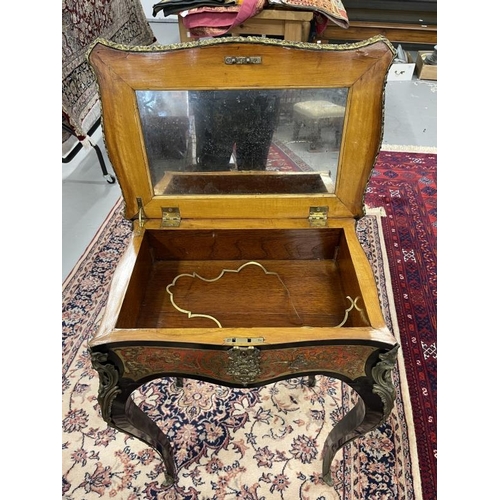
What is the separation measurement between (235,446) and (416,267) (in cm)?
111

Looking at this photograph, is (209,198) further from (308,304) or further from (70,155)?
(70,155)

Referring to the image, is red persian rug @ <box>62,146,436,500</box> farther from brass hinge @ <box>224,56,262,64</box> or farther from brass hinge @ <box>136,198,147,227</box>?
brass hinge @ <box>136,198,147,227</box>

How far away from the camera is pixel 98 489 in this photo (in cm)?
108

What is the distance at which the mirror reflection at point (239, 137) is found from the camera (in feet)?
2.56

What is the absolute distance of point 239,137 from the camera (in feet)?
2.79

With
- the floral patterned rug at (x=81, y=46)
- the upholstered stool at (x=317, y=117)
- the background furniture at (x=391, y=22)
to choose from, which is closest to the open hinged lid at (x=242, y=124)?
the upholstered stool at (x=317, y=117)

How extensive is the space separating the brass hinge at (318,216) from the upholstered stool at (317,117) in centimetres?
15

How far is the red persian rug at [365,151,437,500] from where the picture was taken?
122 centimetres

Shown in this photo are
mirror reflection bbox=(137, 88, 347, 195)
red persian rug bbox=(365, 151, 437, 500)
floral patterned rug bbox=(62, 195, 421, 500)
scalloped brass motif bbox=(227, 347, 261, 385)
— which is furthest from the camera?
red persian rug bbox=(365, 151, 437, 500)

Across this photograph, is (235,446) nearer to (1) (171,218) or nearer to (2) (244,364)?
(2) (244,364)

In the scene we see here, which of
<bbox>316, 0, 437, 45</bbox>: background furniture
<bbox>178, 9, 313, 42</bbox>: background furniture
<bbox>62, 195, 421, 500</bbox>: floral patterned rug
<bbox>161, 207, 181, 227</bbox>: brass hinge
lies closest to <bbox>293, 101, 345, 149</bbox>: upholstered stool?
<bbox>161, 207, 181, 227</bbox>: brass hinge

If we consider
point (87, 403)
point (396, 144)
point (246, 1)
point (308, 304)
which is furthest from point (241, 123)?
point (396, 144)

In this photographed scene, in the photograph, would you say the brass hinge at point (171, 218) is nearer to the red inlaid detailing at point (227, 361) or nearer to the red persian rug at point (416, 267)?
the red inlaid detailing at point (227, 361)

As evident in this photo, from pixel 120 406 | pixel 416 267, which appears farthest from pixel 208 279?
pixel 416 267
